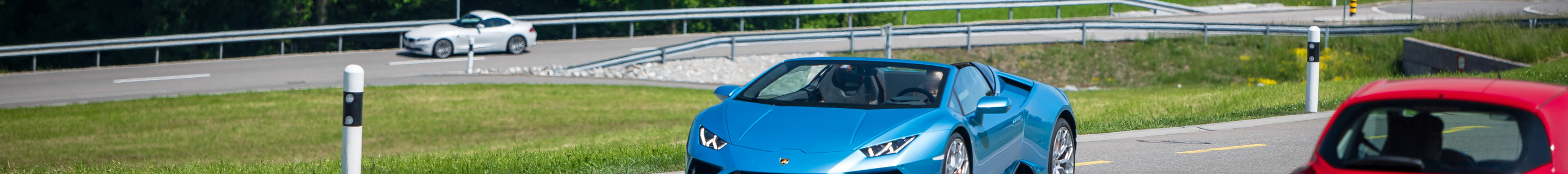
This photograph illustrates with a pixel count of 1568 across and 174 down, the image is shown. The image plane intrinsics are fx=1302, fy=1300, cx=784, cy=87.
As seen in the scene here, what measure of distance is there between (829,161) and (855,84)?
4.36 ft

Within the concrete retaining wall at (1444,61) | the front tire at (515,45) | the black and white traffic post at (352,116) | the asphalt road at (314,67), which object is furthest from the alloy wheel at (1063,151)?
the front tire at (515,45)

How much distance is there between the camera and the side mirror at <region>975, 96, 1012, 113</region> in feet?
19.6

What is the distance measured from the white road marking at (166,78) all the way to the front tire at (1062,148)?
19694 mm

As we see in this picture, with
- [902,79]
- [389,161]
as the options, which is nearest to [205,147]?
[389,161]

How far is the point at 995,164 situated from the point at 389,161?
15.6 ft

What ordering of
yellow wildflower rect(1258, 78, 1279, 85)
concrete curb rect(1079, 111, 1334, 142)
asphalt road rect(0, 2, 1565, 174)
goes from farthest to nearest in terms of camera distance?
yellow wildflower rect(1258, 78, 1279, 85)
concrete curb rect(1079, 111, 1334, 142)
asphalt road rect(0, 2, 1565, 174)

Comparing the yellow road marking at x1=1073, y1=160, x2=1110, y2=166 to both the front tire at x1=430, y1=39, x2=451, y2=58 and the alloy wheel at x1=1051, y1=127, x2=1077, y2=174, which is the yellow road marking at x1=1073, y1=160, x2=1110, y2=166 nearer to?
the alloy wheel at x1=1051, y1=127, x2=1077, y2=174

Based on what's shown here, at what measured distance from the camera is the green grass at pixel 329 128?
483 inches

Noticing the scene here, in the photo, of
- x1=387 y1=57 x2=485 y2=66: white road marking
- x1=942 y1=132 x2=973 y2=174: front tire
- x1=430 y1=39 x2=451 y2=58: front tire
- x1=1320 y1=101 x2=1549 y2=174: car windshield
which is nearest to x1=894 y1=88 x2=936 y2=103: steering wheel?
x1=942 y1=132 x2=973 y2=174: front tire

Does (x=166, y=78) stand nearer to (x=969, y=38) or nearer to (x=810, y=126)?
(x=969, y=38)

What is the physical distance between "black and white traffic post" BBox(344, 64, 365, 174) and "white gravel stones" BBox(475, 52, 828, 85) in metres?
17.3

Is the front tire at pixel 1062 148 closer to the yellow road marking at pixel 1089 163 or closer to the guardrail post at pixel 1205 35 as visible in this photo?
the yellow road marking at pixel 1089 163

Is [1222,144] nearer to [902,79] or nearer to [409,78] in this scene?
[902,79]

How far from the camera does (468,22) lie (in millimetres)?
28219
